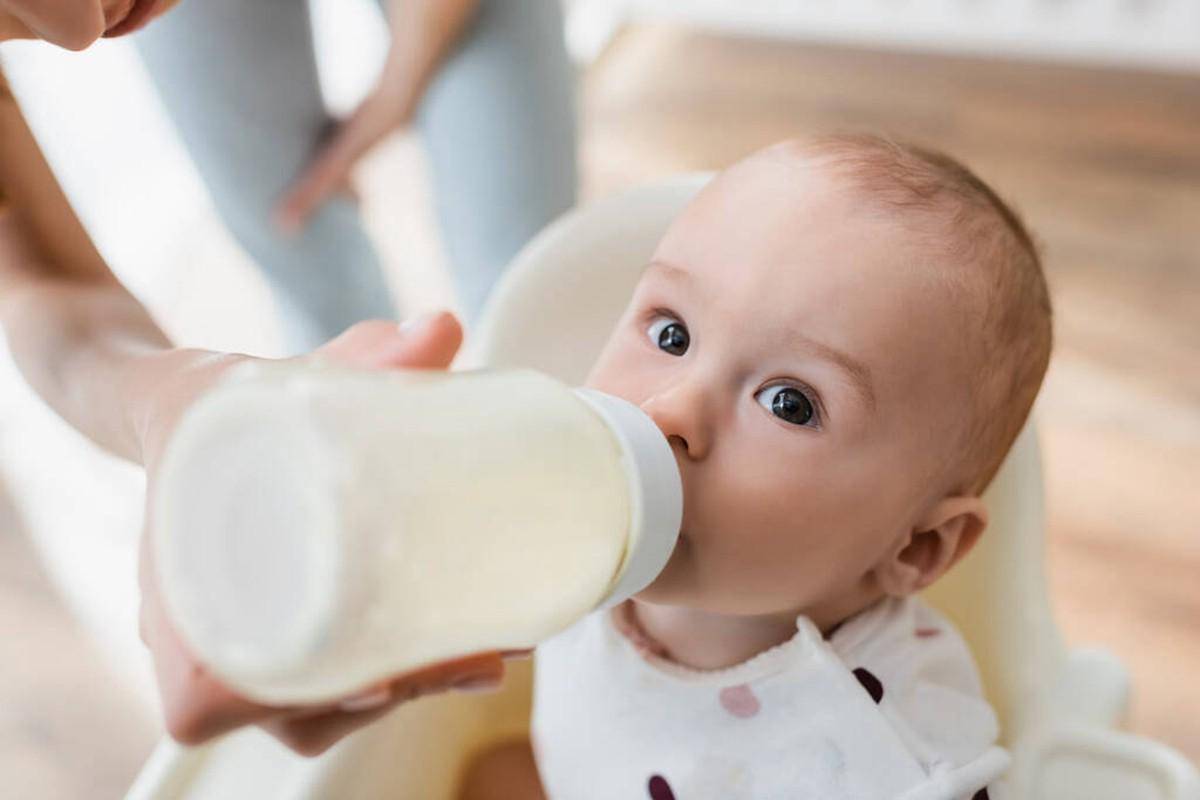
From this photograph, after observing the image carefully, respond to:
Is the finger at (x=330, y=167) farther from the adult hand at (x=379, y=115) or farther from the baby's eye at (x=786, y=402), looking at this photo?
the baby's eye at (x=786, y=402)

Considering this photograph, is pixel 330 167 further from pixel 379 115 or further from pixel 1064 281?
pixel 1064 281

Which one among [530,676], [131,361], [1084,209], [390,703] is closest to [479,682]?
[390,703]

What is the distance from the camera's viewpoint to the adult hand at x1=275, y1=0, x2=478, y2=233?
3.44 feet

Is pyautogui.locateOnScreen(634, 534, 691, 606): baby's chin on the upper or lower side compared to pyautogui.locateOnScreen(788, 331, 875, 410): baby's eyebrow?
lower

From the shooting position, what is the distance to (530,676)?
2.93ft

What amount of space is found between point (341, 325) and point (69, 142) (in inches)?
26.3

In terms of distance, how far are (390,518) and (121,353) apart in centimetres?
28

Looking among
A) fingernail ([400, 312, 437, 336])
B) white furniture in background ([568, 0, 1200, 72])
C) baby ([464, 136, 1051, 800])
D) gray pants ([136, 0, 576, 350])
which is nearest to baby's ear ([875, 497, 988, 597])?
baby ([464, 136, 1051, 800])

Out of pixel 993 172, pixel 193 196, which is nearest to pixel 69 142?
pixel 193 196

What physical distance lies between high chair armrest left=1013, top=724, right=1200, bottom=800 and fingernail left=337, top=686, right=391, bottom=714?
475 mm

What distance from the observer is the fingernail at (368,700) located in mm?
448

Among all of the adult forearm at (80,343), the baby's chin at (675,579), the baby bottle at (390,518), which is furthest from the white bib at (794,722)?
the adult forearm at (80,343)

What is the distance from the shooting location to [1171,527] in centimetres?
147

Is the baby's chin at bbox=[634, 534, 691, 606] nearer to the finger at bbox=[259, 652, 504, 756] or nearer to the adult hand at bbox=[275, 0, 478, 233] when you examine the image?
the finger at bbox=[259, 652, 504, 756]
